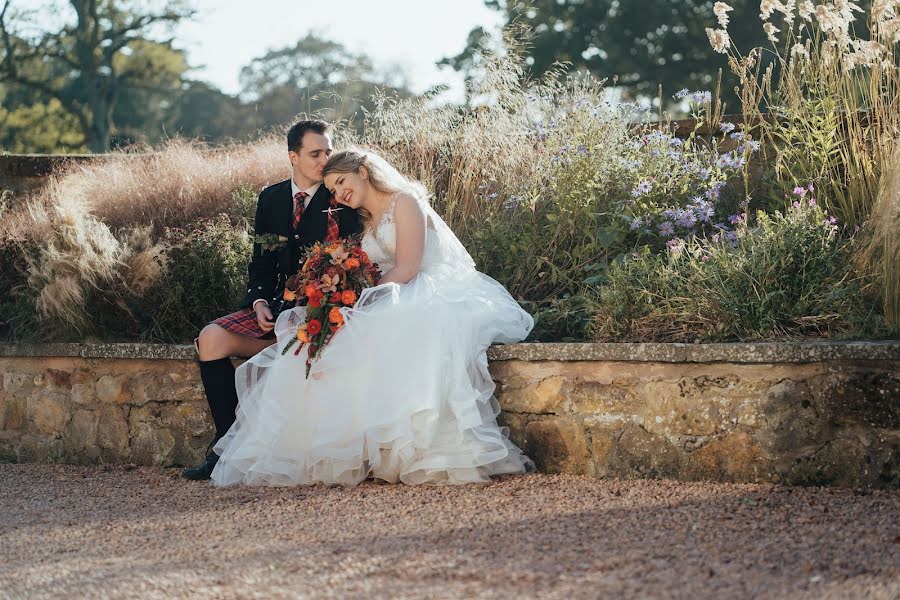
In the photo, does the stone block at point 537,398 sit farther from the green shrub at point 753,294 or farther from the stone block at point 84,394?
the stone block at point 84,394

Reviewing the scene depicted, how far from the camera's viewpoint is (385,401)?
3.84m

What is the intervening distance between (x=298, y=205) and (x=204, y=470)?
1324mm

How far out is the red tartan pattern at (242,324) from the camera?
438 centimetres

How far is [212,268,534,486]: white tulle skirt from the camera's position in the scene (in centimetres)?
381

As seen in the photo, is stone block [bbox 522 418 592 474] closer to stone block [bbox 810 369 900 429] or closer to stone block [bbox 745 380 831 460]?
stone block [bbox 745 380 831 460]

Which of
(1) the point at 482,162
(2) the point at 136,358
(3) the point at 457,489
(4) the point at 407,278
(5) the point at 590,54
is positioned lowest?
(3) the point at 457,489

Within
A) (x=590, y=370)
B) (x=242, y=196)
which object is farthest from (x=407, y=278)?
(x=242, y=196)

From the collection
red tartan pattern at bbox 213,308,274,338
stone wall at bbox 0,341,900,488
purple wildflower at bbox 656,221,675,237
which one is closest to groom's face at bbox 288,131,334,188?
red tartan pattern at bbox 213,308,274,338

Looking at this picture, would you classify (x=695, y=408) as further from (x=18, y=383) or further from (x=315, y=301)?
(x=18, y=383)

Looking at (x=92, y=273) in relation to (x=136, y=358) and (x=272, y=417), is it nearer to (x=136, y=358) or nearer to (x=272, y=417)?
(x=136, y=358)

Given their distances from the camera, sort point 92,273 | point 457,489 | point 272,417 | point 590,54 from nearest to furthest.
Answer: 1. point 457,489
2. point 272,417
3. point 92,273
4. point 590,54

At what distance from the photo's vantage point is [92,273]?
16.5 ft

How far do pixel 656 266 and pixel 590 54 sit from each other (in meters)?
16.0

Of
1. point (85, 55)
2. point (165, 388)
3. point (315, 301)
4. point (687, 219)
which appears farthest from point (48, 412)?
point (85, 55)
